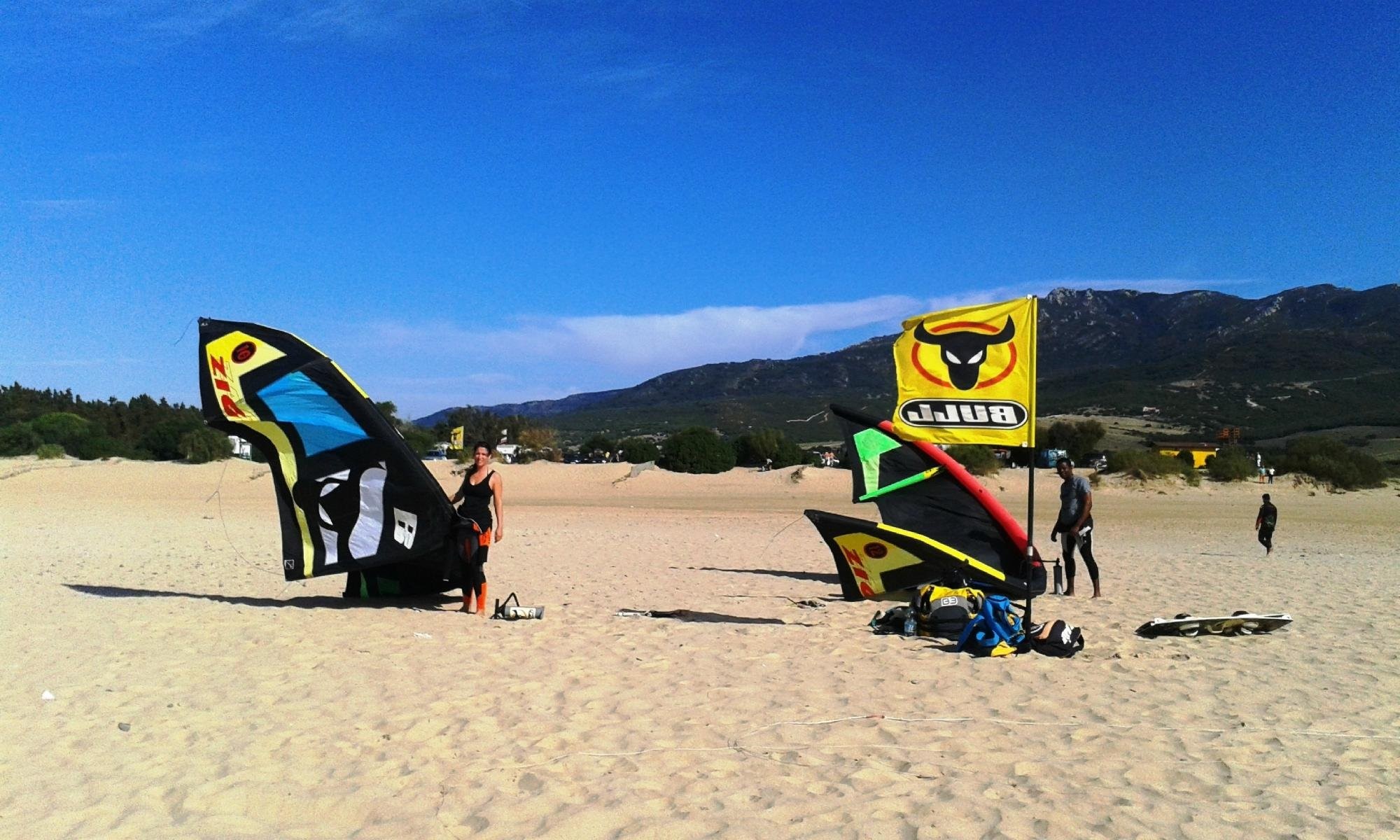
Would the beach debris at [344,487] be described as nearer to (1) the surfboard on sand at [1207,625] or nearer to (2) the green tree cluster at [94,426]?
(1) the surfboard on sand at [1207,625]

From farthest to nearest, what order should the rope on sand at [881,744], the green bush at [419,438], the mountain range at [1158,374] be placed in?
the mountain range at [1158,374] → the green bush at [419,438] → the rope on sand at [881,744]

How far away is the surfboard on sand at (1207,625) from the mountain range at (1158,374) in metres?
29.5

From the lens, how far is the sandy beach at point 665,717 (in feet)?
13.5

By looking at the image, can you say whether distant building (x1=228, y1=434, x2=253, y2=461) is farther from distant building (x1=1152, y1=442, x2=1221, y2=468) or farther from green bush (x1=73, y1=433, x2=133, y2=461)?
distant building (x1=1152, y1=442, x2=1221, y2=468)

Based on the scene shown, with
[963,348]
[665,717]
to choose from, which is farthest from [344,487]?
[963,348]

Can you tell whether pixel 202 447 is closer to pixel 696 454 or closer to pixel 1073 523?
pixel 696 454

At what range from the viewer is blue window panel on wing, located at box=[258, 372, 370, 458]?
8477 mm

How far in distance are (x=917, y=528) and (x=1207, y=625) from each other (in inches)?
105

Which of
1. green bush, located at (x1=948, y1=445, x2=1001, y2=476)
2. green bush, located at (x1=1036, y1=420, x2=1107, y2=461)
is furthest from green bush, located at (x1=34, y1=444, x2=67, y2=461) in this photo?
green bush, located at (x1=1036, y1=420, x2=1107, y2=461)

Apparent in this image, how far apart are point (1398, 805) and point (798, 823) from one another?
103 inches

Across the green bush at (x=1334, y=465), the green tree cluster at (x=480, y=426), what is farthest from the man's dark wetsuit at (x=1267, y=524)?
the green tree cluster at (x=480, y=426)

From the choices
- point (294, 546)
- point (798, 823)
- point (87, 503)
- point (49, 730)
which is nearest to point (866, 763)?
point (798, 823)

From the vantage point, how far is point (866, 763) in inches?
187

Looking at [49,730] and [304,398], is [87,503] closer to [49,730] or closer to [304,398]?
[304,398]
